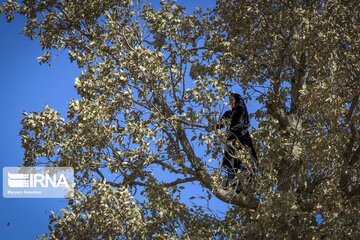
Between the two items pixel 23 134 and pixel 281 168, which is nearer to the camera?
pixel 23 134

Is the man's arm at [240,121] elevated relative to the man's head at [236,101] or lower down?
lower down

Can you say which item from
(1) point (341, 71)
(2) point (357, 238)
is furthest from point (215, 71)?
(2) point (357, 238)

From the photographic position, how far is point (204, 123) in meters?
9.09

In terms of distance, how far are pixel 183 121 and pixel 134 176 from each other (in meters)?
1.47

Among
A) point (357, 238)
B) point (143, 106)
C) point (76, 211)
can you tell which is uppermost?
point (143, 106)

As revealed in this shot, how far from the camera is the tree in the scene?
28.8 feet

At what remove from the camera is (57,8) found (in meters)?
11.2

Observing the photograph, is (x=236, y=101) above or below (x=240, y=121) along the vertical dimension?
above

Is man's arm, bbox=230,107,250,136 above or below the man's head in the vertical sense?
below

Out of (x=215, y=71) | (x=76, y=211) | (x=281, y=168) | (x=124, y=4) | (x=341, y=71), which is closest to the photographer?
(x=341, y=71)

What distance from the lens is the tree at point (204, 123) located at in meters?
8.77

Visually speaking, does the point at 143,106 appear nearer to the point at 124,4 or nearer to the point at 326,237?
the point at 124,4

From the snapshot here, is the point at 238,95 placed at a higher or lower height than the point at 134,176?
higher

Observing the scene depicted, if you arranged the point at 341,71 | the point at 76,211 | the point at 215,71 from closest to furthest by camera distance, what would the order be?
1. the point at 341,71
2. the point at 76,211
3. the point at 215,71
